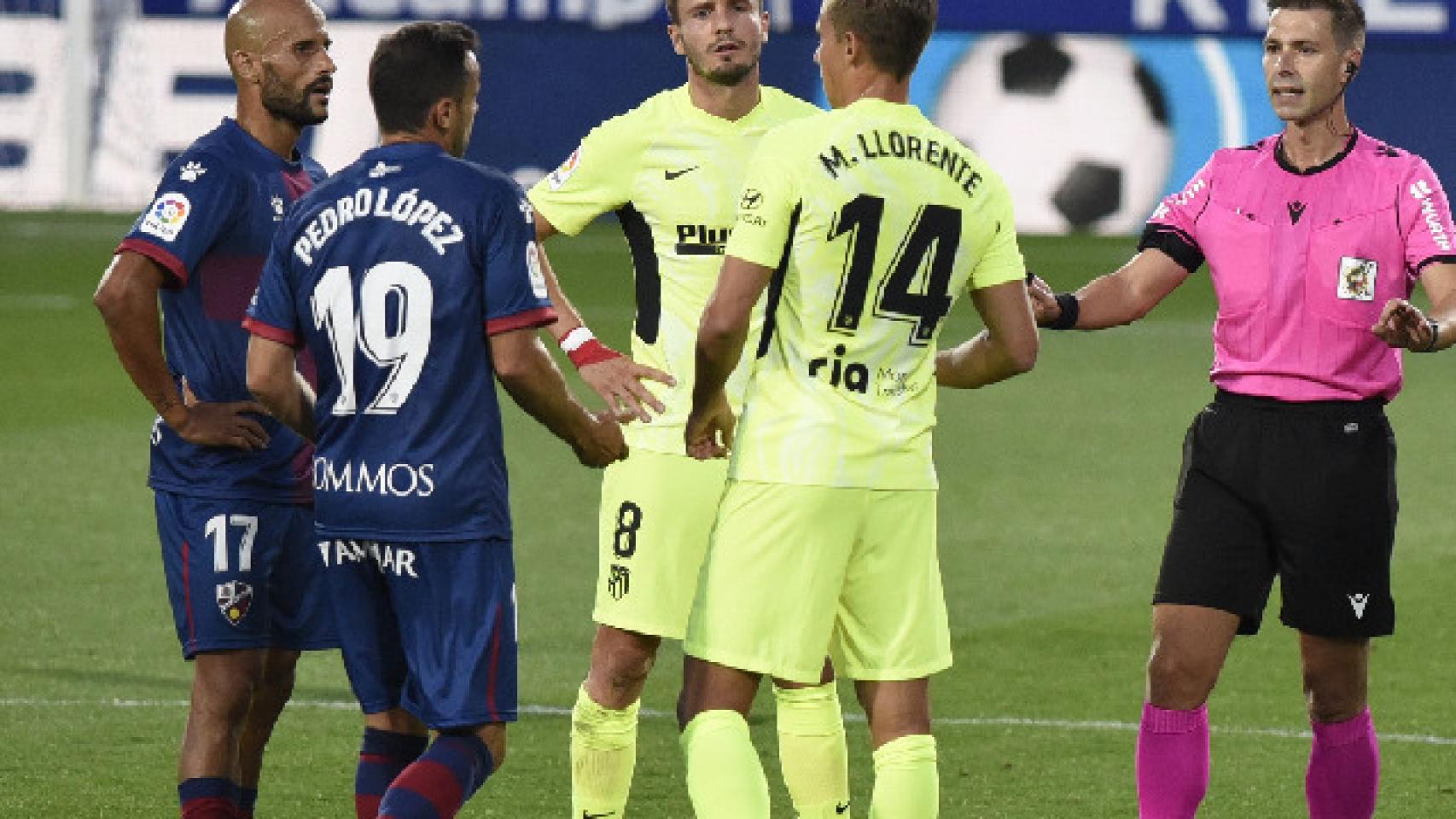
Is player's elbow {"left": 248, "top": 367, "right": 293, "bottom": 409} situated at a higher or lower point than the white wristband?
lower

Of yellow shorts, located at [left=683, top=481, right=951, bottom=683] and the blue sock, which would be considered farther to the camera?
the blue sock

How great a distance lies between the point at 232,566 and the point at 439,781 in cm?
95

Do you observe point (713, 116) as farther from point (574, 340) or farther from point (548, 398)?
point (548, 398)

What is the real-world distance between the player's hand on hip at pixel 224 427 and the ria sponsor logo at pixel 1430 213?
107 inches

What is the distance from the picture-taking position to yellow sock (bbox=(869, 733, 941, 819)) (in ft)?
18.3

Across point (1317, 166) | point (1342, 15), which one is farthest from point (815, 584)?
point (1342, 15)

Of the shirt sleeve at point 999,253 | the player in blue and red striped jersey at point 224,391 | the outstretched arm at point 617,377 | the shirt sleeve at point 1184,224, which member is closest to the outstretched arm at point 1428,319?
the shirt sleeve at point 1184,224

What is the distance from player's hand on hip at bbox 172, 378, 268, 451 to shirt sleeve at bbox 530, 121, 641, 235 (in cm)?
95

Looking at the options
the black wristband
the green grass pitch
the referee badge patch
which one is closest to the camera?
the referee badge patch

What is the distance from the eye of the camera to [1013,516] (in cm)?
1227

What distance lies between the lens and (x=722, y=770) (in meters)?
5.54

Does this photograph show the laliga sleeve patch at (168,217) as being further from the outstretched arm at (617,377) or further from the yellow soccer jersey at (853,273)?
the yellow soccer jersey at (853,273)

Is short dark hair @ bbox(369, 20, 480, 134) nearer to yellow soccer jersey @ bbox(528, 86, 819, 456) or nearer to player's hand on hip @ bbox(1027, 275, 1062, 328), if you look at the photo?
yellow soccer jersey @ bbox(528, 86, 819, 456)

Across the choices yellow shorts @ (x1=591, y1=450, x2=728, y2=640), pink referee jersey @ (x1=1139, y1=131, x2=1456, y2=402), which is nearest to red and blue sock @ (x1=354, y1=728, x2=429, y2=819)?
yellow shorts @ (x1=591, y1=450, x2=728, y2=640)
